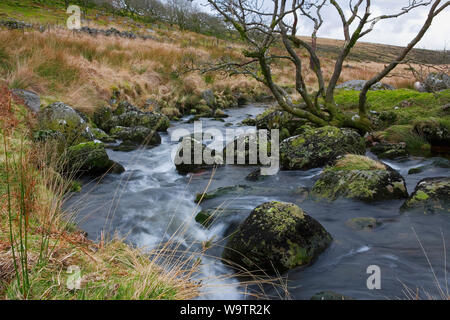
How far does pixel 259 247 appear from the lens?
3.25 metres

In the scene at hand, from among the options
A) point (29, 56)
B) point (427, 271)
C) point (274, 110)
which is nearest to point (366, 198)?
point (427, 271)

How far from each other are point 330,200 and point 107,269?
11.1 ft

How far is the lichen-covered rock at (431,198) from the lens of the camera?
4109 mm

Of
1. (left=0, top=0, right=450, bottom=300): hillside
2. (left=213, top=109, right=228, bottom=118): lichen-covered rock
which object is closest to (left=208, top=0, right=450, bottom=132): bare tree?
(left=0, top=0, right=450, bottom=300): hillside

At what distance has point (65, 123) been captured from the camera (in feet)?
22.9

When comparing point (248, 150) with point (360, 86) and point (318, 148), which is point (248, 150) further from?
point (360, 86)

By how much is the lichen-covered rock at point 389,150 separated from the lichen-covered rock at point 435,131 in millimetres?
496

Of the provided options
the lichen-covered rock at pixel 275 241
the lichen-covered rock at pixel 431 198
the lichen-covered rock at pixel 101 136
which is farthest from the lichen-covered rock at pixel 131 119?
the lichen-covered rock at pixel 431 198

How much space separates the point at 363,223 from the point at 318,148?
7.95 feet

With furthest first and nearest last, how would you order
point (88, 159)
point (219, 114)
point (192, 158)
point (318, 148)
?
point (219, 114)
point (192, 158)
point (318, 148)
point (88, 159)

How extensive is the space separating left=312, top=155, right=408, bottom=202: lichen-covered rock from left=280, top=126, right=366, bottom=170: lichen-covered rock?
104cm

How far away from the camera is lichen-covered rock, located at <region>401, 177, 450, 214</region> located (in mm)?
4109

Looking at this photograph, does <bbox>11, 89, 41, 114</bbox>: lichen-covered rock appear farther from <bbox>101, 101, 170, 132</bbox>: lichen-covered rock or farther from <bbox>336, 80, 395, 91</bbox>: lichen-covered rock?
<bbox>336, 80, 395, 91</bbox>: lichen-covered rock

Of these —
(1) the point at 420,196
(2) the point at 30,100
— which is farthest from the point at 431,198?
(2) the point at 30,100
